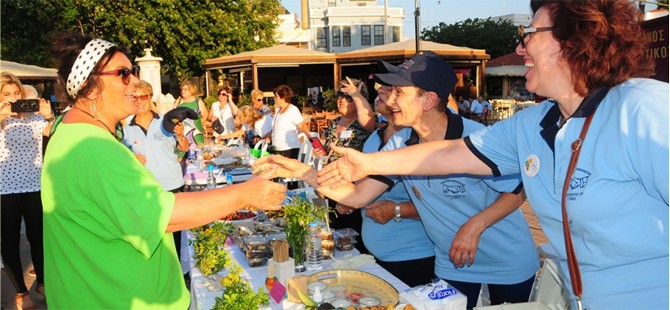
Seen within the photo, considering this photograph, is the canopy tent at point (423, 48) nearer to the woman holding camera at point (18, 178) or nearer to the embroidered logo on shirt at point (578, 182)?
the woman holding camera at point (18, 178)

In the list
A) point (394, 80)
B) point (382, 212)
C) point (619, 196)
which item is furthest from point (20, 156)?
point (619, 196)

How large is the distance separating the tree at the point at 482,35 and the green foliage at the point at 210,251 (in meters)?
43.1

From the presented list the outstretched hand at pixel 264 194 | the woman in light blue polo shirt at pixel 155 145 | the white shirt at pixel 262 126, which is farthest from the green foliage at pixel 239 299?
the white shirt at pixel 262 126

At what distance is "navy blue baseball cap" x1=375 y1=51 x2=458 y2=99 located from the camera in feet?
9.20

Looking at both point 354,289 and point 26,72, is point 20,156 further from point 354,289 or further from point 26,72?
point 26,72

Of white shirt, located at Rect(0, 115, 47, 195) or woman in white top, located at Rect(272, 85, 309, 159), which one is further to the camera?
woman in white top, located at Rect(272, 85, 309, 159)

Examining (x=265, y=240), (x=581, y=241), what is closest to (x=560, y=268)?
(x=581, y=241)

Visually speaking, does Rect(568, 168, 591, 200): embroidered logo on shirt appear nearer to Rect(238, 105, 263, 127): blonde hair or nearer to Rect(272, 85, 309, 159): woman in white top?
Rect(272, 85, 309, 159): woman in white top

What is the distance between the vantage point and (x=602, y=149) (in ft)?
5.06

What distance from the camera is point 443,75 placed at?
2.86m

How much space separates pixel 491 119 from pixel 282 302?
70.6 feet

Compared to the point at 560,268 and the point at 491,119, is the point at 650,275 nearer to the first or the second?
the point at 560,268

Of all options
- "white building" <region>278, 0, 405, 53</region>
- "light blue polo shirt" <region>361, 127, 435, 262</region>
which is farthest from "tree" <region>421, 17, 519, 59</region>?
"light blue polo shirt" <region>361, 127, 435, 262</region>

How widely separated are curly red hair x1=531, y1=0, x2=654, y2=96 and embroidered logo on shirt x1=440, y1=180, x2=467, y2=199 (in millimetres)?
1050
